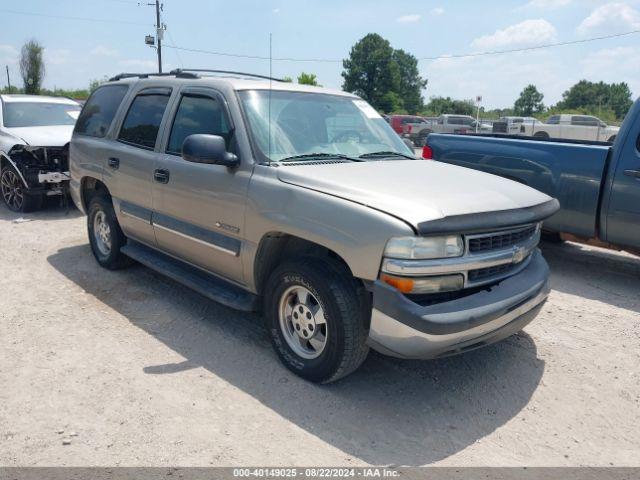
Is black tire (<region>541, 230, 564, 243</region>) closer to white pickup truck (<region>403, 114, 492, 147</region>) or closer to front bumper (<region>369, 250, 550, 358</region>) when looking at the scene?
front bumper (<region>369, 250, 550, 358</region>)

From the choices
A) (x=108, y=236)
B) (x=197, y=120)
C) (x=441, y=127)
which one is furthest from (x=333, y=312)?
(x=441, y=127)

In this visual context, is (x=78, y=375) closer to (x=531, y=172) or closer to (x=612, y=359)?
(x=612, y=359)

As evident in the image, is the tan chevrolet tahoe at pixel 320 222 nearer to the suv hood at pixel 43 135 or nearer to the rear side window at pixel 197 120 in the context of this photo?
the rear side window at pixel 197 120

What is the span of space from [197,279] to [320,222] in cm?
158

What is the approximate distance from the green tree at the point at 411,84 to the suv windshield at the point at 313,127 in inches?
3390

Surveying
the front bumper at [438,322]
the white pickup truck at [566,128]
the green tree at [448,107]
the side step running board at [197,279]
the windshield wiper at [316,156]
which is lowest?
the side step running board at [197,279]

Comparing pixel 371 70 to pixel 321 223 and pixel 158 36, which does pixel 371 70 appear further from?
pixel 321 223

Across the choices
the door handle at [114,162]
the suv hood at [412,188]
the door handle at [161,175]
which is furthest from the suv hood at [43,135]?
the suv hood at [412,188]

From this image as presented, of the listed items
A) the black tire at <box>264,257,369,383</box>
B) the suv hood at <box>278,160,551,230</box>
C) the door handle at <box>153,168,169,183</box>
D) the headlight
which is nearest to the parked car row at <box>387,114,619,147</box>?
the door handle at <box>153,168,169,183</box>

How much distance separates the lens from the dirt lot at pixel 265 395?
116 inches

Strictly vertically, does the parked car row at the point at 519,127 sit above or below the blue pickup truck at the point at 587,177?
above

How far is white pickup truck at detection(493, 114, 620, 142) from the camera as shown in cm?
2656

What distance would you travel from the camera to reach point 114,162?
17.2ft

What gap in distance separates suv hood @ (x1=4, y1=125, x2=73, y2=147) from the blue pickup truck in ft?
20.9
